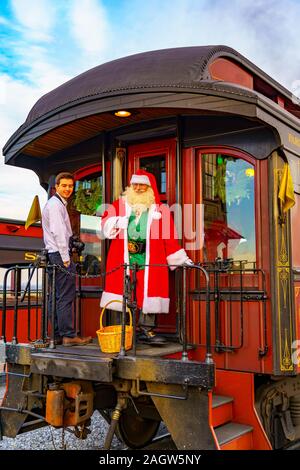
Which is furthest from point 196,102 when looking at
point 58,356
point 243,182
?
point 58,356

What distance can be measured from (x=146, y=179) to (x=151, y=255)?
2.57 feet

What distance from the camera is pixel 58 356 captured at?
441 cm

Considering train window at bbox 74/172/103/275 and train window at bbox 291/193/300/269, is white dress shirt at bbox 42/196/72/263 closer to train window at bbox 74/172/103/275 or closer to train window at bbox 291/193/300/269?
train window at bbox 74/172/103/275

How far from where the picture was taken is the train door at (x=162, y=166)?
534 cm

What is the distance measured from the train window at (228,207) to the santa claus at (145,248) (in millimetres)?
371

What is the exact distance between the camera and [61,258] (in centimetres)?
505

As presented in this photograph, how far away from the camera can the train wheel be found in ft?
18.3

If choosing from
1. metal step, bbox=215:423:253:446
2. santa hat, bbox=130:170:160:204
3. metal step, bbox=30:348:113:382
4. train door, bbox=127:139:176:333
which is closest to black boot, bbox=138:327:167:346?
train door, bbox=127:139:176:333

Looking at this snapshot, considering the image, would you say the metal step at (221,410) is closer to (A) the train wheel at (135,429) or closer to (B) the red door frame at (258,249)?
(B) the red door frame at (258,249)

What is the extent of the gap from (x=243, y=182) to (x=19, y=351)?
8.88 feet

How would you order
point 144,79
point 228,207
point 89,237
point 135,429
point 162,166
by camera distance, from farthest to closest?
point 89,237
point 135,429
point 162,166
point 228,207
point 144,79

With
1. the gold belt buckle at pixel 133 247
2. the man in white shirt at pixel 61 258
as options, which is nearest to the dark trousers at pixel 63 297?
the man in white shirt at pixel 61 258

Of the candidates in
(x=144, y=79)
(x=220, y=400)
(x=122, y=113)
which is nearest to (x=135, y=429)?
(x=220, y=400)

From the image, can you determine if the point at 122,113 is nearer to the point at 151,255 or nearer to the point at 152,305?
the point at 151,255
